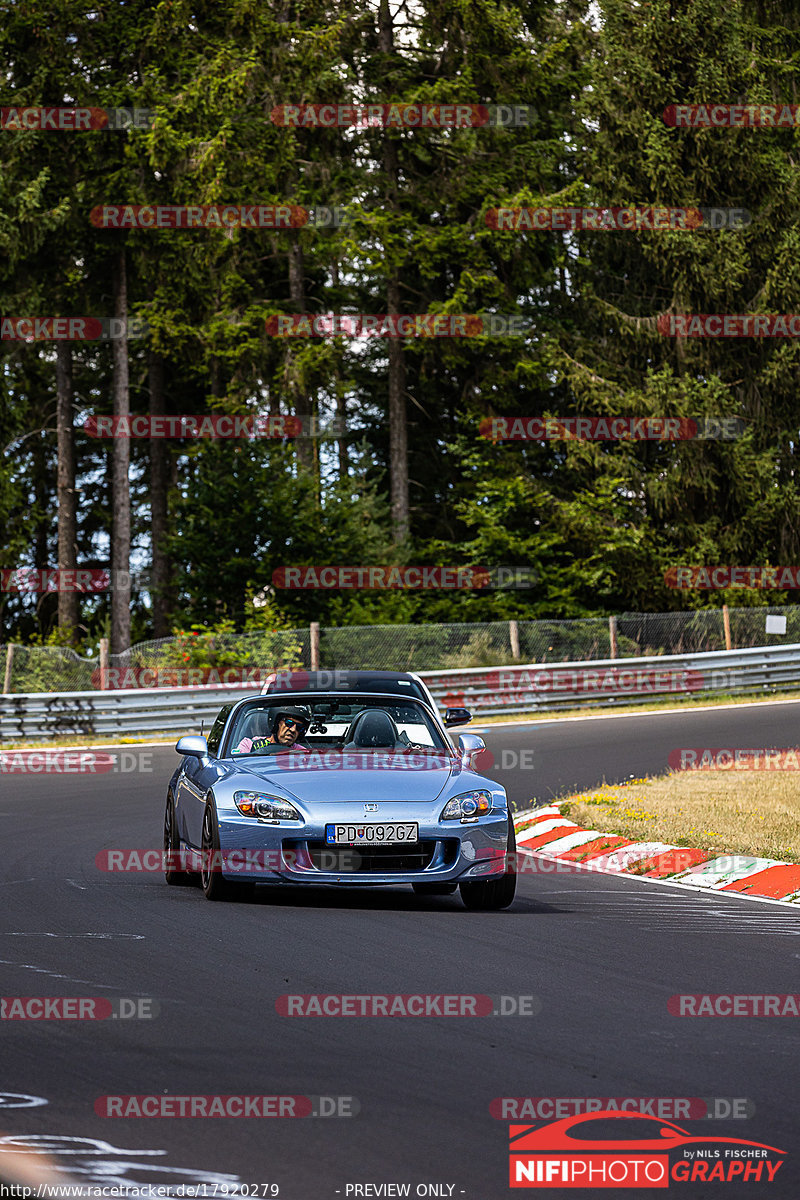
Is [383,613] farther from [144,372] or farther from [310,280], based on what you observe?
[144,372]

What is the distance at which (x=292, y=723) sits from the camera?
37.4ft

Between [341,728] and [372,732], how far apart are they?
0.85 metres

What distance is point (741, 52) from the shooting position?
41.2 metres

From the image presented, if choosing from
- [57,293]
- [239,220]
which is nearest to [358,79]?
[239,220]

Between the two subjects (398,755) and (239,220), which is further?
(239,220)

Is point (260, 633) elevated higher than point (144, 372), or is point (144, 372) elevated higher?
point (144, 372)

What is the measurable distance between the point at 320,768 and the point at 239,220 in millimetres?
31597

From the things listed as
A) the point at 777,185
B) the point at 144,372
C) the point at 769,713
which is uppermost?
the point at 777,185
